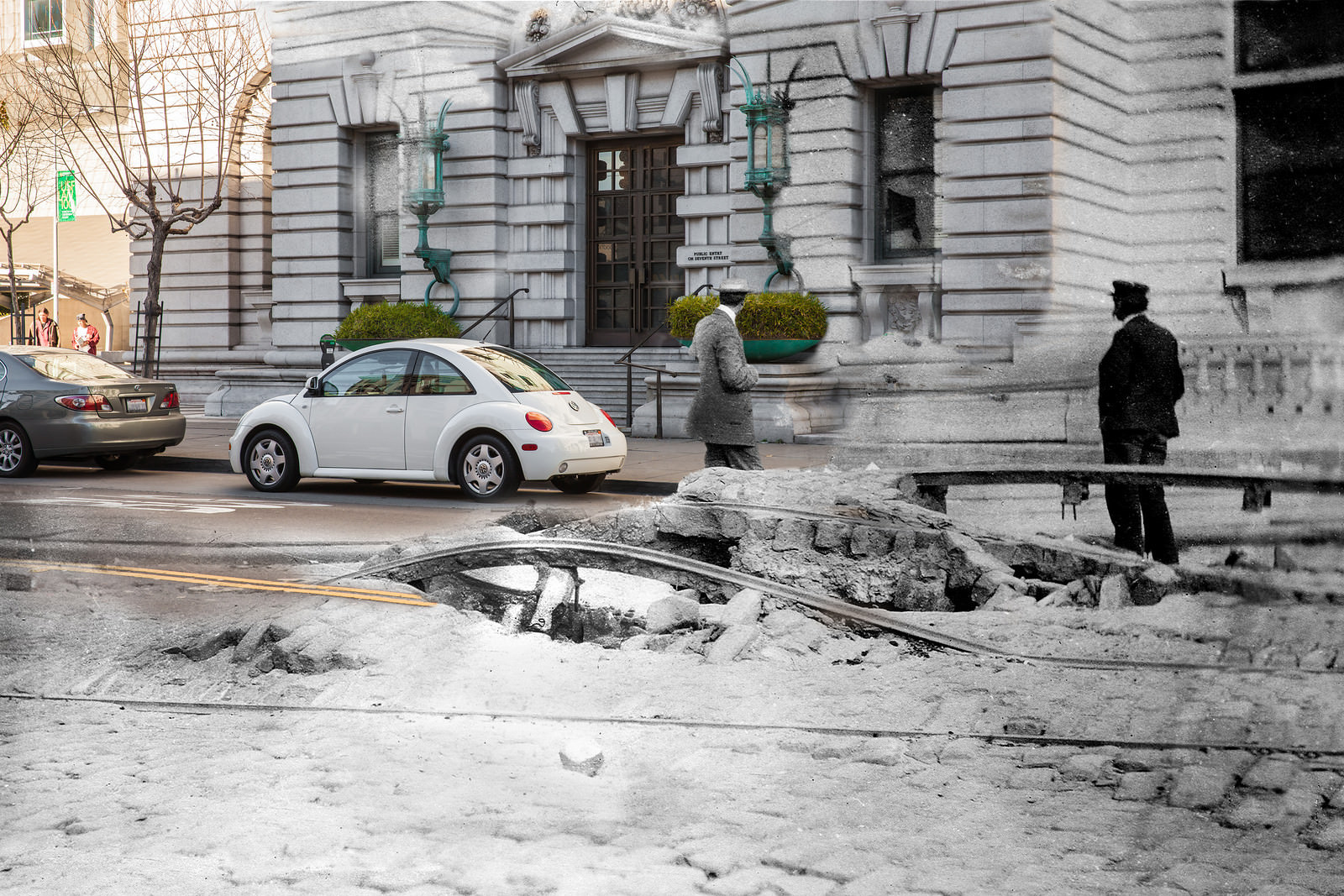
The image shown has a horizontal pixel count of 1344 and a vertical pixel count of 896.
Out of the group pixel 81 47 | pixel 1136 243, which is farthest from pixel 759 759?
pixel 81 47

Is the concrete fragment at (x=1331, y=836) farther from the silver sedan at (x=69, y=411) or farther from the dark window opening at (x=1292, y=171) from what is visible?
the silver sedan at (x=69, y=411)

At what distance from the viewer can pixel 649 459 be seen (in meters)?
14.2

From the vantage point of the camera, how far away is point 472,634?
5957 millimetres

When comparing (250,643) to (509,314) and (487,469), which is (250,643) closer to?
(487,469)

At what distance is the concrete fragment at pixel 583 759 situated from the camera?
13.8 feet

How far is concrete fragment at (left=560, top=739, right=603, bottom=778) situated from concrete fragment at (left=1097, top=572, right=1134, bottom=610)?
10.1 ft

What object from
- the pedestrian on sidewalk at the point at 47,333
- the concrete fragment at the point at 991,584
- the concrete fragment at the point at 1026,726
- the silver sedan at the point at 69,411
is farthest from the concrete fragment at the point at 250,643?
the pedestrian on sidewalk at the point at 47,333

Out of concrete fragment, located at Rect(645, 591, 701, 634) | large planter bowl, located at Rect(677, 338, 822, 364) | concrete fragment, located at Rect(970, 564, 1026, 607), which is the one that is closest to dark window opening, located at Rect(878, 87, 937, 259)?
large planter bowl, located at Rect(677, 338, 822, 364)

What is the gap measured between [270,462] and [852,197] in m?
9.40

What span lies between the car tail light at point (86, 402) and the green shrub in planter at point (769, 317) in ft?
24.0

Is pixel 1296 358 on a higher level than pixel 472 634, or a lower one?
higher

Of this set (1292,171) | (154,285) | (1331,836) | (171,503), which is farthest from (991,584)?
(154,285)

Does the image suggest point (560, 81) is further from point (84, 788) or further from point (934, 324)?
point (84, 788)

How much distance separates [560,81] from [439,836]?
19.0 meters
